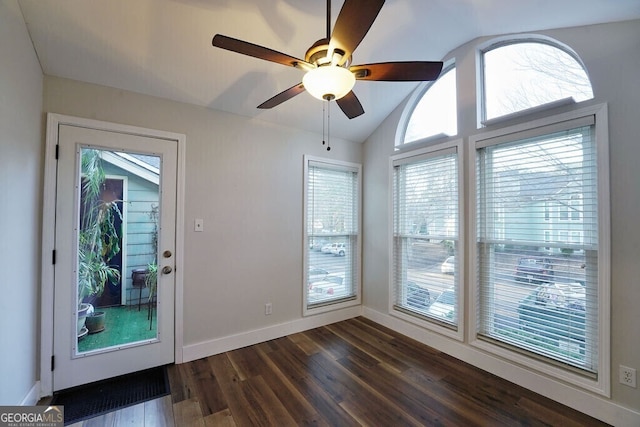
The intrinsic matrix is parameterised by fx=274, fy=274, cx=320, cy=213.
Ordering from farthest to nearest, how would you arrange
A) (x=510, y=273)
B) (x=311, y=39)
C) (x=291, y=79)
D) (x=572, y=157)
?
(x=291, y=79)
(x=510, y=273)
(x=311, y=39)
(x=572, y=157)

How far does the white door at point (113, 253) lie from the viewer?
2148 mm

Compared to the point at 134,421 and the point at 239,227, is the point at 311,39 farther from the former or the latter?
the point at 134,421

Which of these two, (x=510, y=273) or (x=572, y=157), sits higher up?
(x=572, y=157)

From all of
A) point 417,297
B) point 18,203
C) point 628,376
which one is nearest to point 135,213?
point 18,203

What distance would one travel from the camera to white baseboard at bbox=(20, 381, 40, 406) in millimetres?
1842

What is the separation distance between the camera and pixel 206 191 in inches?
107

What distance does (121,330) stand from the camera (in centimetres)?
237

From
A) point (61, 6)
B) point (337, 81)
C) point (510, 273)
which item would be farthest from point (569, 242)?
point (61, 6)

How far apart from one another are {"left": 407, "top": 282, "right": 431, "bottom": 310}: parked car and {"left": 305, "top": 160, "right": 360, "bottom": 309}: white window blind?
0.79m

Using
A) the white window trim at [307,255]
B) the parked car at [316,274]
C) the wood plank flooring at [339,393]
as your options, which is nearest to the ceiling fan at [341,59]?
the white window trim at [307,255]

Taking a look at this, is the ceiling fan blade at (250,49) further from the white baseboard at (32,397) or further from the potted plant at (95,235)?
the white baseboard at (32,397)

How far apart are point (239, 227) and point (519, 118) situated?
2.77m

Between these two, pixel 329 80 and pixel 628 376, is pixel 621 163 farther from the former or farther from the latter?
pixel 329 80

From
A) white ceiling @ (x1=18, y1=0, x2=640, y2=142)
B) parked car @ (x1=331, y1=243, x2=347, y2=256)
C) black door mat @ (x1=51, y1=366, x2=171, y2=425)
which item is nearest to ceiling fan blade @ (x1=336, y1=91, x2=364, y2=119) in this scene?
white ceiling @ (x1=18, y1=0, x2=640, y2=142)
